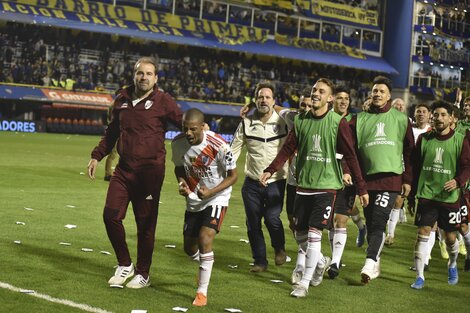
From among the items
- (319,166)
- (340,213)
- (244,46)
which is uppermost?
(244,46)

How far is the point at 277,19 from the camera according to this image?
65875 millimetres

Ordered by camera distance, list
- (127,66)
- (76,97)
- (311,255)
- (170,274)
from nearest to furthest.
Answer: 1. (311,255)
2. (170,274)
3. (76,97)
4. (127,66)

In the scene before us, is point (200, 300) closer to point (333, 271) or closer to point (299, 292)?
point (299, 292)

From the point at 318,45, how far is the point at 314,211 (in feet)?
191

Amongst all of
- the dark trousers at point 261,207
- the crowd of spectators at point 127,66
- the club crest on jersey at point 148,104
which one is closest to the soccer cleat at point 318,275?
the dark trousers at point 261,207

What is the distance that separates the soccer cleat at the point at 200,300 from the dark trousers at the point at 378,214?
2.35 metres

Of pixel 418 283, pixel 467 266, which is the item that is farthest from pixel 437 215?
pixel 467 266

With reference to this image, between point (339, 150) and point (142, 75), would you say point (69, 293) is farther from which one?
point (339, 150)

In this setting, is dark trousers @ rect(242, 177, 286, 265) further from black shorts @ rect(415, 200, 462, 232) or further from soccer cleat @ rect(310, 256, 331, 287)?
black shorts @ rect(415, 200, 462, 232)

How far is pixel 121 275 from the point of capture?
9.55 m

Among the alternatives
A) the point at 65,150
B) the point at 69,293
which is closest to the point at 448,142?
the point at 69,293

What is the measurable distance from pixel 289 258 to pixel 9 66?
124 ft

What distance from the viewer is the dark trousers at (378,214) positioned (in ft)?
34.0

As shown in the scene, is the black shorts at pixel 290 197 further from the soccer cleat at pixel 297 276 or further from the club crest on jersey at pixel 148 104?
the club crest on jersey at pixel 148 104
